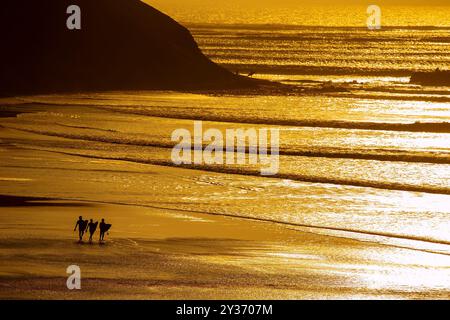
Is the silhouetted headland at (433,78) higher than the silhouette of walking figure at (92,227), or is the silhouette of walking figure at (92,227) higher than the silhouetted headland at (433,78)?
the silhouetted headland at (433,78)

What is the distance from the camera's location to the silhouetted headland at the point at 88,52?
64.4 meters

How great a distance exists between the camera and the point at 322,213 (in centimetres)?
2919

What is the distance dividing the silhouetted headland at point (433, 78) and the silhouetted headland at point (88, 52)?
15.6 meters

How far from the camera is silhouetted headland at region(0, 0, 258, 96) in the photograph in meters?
64.4

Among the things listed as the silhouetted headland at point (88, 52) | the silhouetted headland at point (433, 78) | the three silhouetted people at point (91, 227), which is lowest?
the three silhouetted people at point (91, 227)

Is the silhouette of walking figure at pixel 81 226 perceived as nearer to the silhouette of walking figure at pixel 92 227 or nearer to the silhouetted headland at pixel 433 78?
the silhouette of walking figure at pixel 92 227

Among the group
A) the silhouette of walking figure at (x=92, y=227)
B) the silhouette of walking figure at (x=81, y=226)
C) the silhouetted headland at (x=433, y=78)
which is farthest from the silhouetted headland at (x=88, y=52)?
the silhouette of walking figure at (x=92, y=227)

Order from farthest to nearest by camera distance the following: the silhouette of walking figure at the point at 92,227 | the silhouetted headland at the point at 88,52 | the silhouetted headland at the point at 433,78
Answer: the silhouetted headland at the point at 433,78 → the silhouetted headland at the point at 88,52 → the silhouette of walking figure at the point at 92,227

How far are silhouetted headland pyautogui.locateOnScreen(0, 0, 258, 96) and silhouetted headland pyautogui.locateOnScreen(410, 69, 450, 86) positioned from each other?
15.6 m

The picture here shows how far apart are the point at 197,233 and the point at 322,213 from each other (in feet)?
13.4

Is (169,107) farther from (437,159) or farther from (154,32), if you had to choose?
(437,159)

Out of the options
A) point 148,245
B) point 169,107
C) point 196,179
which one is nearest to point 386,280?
point 148,245

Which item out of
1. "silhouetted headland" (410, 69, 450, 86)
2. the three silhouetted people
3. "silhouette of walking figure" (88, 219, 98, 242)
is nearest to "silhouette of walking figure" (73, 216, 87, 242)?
the three silhouetted people

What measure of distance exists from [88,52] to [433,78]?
24.0 metres
